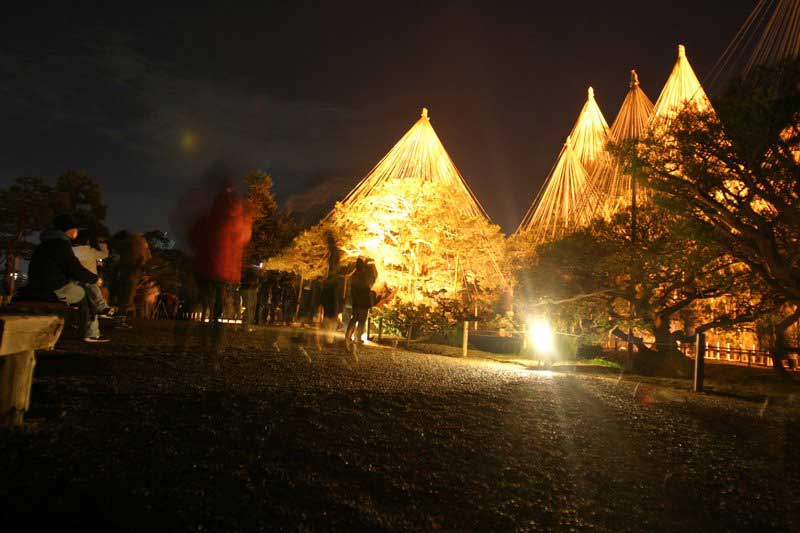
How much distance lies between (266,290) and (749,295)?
47.6 ft

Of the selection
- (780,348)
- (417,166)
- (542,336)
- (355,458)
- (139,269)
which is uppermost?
(417,166)

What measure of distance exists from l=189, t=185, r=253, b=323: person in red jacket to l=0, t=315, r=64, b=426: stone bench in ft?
9.20

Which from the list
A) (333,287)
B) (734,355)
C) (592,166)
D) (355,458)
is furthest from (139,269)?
(592,166)

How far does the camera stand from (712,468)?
111 inches

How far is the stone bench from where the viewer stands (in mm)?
2137

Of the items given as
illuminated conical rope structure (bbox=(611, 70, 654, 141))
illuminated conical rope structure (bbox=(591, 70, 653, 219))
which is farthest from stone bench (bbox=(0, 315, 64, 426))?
illuminated conical rope structure (bbox=(611, 70, 654, 141))

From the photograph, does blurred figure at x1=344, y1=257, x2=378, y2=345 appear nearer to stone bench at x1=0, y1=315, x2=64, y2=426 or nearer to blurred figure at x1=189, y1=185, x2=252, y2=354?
blurred figure at x1=189, y1=185, x2=252, y2=354

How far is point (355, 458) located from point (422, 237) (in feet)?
33.5

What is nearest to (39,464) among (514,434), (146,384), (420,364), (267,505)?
(267,505)

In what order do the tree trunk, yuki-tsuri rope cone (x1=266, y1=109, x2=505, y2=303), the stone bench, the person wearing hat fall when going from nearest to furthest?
the stone bench, the person wearing hat, the tree trunk, yuki-tsuri rope cone (x1=266, y1=109, x2=505, y2=303)

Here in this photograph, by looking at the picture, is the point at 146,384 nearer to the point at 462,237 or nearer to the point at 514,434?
the point at 514,434

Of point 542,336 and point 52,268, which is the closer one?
point 52,268

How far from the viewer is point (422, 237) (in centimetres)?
1237

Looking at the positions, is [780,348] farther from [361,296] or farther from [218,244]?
[218,244]
